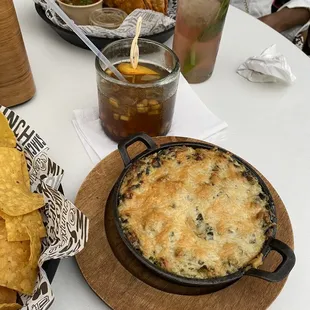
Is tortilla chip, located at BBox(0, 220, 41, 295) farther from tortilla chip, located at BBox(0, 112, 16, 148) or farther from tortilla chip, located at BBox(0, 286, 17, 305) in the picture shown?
tortilla chip, located at BBox(0, 112, 16, 148)

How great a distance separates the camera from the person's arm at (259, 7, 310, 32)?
2008mm

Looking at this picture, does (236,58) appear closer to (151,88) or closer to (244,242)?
(151,88)

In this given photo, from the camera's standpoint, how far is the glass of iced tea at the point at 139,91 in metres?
1.03

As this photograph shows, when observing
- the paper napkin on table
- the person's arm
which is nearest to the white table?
the paper napkin on table

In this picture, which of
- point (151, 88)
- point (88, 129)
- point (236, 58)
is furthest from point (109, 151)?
point (236, 58)

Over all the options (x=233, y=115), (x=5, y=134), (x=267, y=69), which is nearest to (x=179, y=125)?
(x=233, y=115)

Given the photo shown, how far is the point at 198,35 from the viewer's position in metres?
1.23

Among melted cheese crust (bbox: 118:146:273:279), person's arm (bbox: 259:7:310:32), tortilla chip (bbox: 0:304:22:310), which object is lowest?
person's arm (bbox: 259:7:310:32)

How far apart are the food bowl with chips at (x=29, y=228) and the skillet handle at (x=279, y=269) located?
0.32 m

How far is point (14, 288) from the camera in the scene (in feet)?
2.36

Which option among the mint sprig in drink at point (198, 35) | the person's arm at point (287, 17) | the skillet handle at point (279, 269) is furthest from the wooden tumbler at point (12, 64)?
the person's arm at point (287, 17)

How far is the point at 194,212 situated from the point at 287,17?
153 centimetres

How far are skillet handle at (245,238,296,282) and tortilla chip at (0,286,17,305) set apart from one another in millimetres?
423

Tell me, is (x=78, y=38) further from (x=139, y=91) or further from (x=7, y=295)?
(x=7, y=295)
